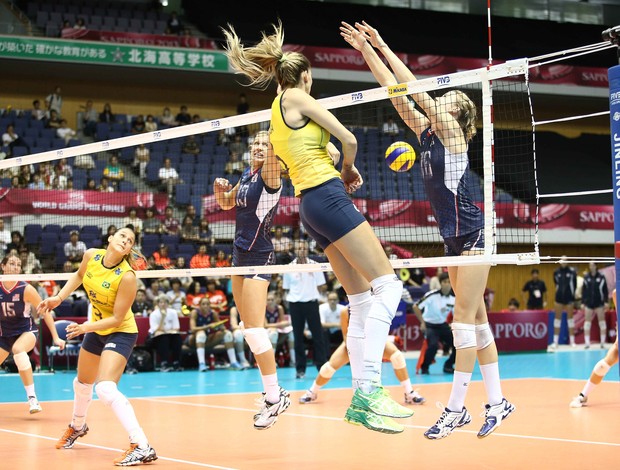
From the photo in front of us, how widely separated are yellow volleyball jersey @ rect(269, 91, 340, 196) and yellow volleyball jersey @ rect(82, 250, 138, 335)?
2674mm

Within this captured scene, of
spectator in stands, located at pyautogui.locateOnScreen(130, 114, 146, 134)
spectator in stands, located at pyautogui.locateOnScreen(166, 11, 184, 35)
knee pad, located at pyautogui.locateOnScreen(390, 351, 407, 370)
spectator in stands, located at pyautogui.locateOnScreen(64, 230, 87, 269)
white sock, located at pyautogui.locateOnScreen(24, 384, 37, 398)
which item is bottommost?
white sock, located at pyautogui.locateOnScreen(24, 384, 37, 398)

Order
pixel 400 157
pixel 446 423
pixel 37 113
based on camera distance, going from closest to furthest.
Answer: pixel 446 423
pixel 400 157
pixel 37 113

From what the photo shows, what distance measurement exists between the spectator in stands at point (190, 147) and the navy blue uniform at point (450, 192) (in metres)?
17.9

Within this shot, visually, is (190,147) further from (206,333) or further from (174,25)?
(206,333)

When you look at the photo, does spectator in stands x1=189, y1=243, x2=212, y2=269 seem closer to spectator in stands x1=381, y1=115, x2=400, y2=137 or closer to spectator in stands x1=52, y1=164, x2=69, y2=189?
spectator in stands x1=381, y1=115, x2=400, y2=137

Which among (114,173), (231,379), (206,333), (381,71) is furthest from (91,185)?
(381,71)

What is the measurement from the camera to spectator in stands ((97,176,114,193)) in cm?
2106

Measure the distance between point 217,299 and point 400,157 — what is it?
12.2 m

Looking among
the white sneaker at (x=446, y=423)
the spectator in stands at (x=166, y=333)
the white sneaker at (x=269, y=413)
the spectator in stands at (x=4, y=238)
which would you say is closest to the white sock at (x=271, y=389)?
the white sneaker at (x=269, y=413)

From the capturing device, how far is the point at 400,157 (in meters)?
7.04

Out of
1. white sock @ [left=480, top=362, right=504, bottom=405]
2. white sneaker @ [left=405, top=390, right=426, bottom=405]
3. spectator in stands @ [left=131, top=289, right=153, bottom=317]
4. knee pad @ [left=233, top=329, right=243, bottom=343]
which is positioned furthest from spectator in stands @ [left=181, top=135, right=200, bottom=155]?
white sock @ [left=480, top=362, right=504, bottom=405]

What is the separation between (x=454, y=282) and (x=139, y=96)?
26.6 m

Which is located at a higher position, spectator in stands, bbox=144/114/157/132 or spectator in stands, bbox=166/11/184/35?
spectator in stands, bbox=166/11/184/35

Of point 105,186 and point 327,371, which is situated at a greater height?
point 105,186
